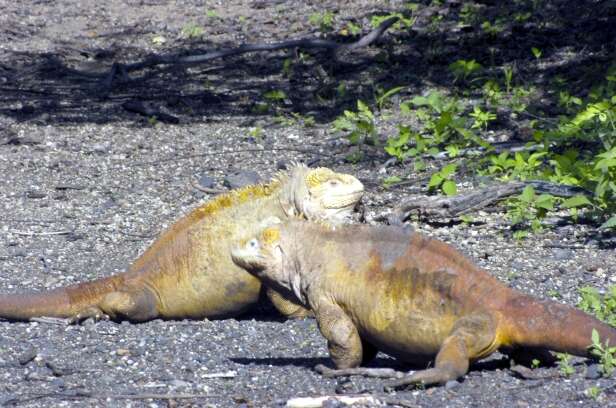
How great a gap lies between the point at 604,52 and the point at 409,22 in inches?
109

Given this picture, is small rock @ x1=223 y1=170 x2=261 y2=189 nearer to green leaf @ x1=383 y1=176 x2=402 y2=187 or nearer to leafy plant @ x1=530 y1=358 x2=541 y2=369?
green leaf @ x1=383 y1=176 x2=402 y2=187

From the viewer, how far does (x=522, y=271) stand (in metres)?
6.95

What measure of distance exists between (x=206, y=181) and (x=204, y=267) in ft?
9.66

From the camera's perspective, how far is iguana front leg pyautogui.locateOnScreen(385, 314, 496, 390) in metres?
4.79

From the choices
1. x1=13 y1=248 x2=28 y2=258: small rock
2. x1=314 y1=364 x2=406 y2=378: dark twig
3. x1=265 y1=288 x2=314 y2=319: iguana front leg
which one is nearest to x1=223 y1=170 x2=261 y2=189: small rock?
x1=13 y1=248 x2=28 y2=258: small rock

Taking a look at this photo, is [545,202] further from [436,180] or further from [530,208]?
[436,180]

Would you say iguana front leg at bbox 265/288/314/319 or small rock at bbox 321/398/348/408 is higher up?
small rock at bbox 321/398/348/408

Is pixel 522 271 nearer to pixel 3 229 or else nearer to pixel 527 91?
pixel 3 229

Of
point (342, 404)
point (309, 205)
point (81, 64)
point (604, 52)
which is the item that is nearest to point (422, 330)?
point (342, 404)

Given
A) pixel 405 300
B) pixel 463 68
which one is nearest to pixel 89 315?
pixel 405 300

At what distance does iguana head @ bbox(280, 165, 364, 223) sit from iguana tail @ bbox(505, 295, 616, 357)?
2279mm

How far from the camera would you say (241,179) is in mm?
9539

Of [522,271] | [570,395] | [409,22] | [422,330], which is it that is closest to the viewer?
[570,395]

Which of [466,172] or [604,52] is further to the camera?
[604,52]
